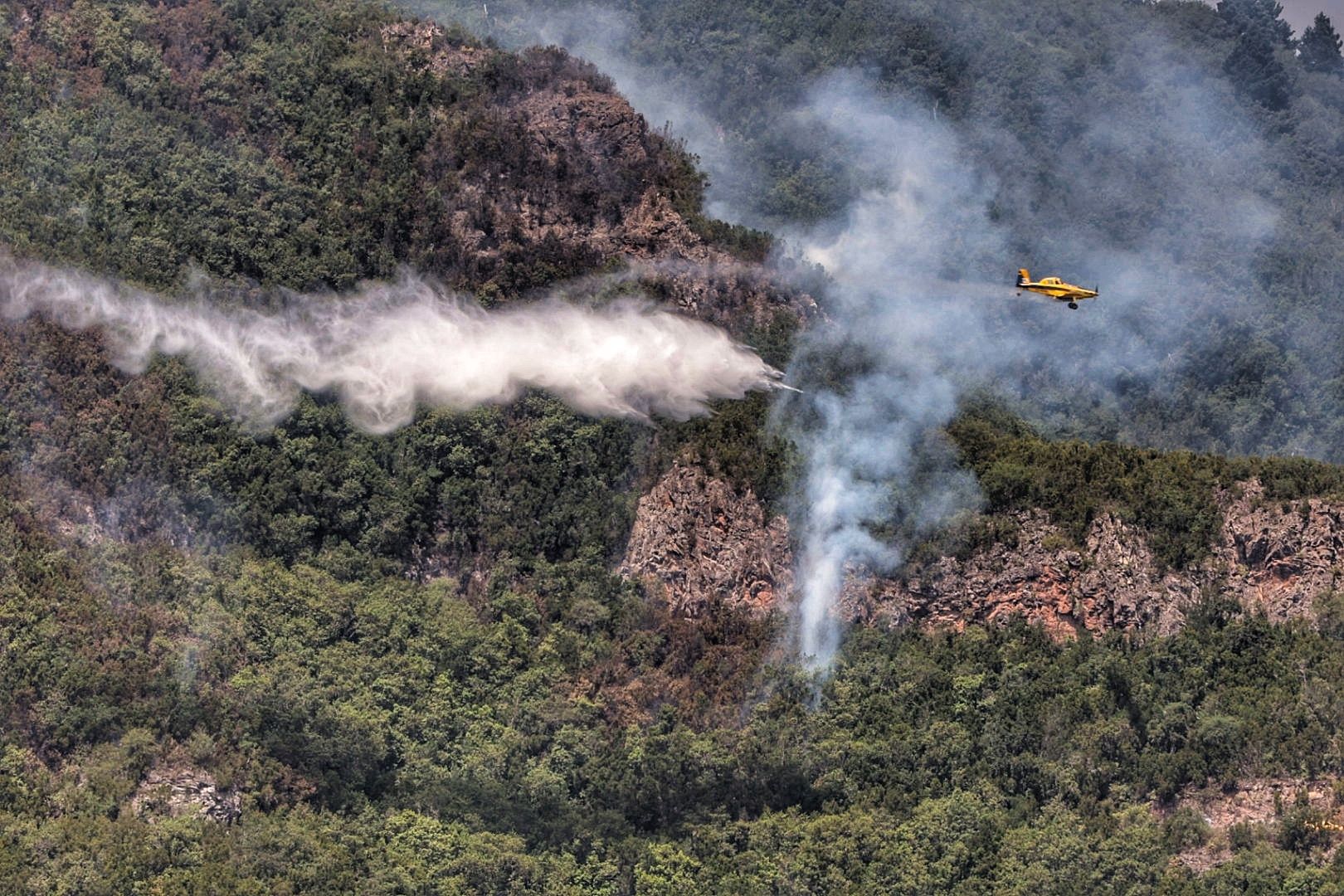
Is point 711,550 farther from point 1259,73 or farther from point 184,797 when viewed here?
point 1259,73

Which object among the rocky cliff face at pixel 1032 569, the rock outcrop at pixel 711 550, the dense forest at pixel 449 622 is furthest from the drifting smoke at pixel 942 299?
the dense forest at pixel 449 622

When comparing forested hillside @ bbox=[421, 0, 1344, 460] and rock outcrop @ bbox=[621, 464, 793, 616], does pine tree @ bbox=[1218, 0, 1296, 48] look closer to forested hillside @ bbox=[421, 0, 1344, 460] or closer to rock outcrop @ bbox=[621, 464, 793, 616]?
forested hillside @ bbox=[421, 0, 1344, 460]

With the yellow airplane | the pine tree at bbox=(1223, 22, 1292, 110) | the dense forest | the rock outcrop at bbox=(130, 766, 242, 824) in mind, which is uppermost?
the pine tree at bbox=(1223, 22, 1292, 110)

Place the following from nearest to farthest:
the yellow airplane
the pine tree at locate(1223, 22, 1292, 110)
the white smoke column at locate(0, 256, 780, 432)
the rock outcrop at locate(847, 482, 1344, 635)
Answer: the rock outcrop at locate(847, 482, 1344, 635) → the white smoke column at locate(0, 256, 780, 432) → the yellow airplane → the pine tree at locate(1223, 22, 1292, 110)

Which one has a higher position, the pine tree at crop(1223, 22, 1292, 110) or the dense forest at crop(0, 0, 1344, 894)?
the pine tree at crop(1223, 22, 1292, 110)

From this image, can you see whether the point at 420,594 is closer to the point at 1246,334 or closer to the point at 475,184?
the point at 475,184

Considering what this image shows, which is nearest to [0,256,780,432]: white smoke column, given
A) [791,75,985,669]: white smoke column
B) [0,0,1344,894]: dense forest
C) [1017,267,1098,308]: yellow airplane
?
[0,0,1344,894]: dense forest

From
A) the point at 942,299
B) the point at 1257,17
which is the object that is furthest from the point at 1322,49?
the point at 942,299

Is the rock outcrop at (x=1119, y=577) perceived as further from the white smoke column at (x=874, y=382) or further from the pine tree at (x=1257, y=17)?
the pine tree at (x=1257, y=17)
